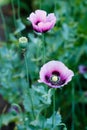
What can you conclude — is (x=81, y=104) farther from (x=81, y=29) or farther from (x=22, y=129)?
(x=22, y=129)

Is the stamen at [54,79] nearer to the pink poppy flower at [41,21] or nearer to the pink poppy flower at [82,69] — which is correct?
the pink poppy flower at [41,21]

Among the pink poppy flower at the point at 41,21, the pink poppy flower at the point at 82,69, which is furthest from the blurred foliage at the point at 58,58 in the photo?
the pink poppy flower at the point at 41,21

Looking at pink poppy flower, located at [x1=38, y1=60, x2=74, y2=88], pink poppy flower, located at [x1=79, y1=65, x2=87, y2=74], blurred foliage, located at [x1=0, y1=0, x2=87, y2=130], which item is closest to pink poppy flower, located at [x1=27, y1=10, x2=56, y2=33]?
pink poppy flower, located at [x1=38, y1=60, x2=74, y2=88]

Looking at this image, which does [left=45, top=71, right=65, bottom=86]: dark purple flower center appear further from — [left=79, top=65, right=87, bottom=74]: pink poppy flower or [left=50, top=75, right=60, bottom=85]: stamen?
[left=79, top=65, right=87, bottom=74]: pink poppy flower

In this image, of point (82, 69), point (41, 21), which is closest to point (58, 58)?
point (82, 69)

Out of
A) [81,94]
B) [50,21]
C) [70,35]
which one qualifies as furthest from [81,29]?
[50,21]

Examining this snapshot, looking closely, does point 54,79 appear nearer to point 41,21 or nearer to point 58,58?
point 41,21

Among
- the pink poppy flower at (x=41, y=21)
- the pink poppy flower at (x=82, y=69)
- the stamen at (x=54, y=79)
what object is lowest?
the stamen at (x=54, y=79)
